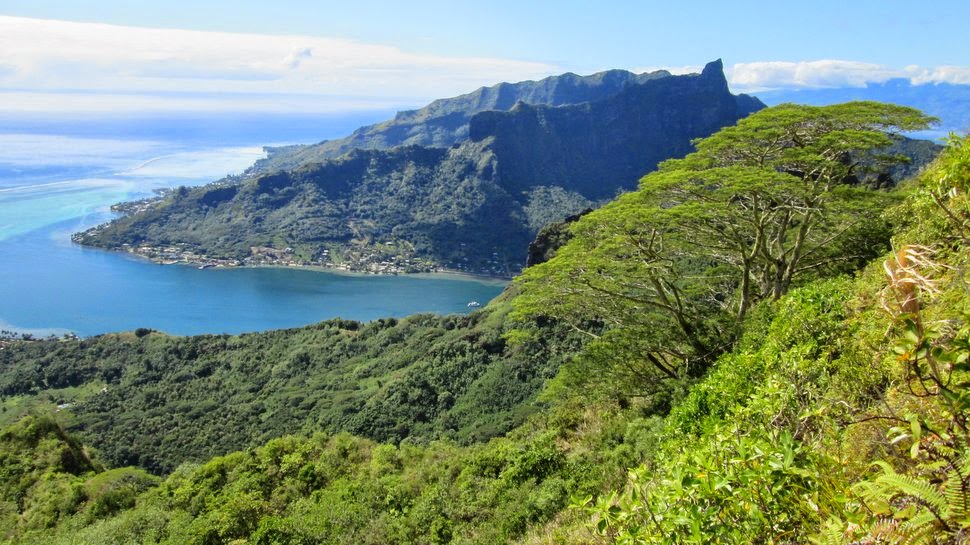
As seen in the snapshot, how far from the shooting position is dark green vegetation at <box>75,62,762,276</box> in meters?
91.3

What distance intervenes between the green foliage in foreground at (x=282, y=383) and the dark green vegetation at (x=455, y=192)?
4068cm

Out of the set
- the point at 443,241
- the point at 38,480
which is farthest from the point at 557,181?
the point at 38,480

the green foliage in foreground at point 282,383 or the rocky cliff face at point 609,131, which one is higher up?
the rocky cliff face at point 609,131

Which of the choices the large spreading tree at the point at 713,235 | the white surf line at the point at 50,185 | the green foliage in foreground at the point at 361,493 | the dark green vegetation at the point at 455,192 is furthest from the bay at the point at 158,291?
the large spreading tree at the point at 713,235

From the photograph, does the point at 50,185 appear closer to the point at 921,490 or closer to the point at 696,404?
the point at 696,404

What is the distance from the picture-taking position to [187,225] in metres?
99.1

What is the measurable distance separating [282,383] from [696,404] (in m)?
35.7

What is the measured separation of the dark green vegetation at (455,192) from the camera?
91312mm

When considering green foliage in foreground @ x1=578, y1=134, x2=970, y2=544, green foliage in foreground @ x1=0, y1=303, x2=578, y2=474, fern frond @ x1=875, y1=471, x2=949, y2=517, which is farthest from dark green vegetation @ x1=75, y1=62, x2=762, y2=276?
fern frond @ x1=875, y1=471, x2=949, y2=517

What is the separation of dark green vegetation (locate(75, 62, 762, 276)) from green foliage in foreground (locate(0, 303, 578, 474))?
40.7 meters

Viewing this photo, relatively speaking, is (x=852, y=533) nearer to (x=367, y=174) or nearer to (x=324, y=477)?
(x=324, y=477)

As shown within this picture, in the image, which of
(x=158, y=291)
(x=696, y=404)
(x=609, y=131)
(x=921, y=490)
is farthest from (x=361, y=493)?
(x=609, y=131)

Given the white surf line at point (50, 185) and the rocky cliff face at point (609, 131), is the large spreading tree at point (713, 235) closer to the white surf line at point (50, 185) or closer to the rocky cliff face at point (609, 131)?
the rocky cliff face at point (609, 131)

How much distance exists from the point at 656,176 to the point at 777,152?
197 cm
